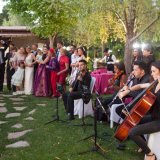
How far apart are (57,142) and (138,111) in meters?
1.99

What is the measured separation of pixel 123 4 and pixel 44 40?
837 inches

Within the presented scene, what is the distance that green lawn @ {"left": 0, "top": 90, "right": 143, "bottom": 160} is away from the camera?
5957mm

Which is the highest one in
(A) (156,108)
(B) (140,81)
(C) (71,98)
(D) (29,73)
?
(B) (140,81)

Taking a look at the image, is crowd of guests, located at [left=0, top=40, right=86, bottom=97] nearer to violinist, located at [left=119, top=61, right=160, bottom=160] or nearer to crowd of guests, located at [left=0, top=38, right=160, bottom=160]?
crowd of guests, located at [left=0, top=38, right=160, bottom=160]

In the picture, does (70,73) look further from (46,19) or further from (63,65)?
(46,19)

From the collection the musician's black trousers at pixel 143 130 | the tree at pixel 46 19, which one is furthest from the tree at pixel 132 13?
the musician's black trousers at pixel 143 130

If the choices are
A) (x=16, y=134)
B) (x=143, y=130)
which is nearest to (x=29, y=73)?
(x=16, y=134)

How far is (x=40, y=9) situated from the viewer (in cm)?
1898

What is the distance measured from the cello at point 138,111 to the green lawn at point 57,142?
54 centimetres

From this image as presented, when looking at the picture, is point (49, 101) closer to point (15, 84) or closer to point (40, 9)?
point (15, 84)

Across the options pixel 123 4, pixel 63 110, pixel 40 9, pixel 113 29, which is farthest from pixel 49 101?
pixel 113 29

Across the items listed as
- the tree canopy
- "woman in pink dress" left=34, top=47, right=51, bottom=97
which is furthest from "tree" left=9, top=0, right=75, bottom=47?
"woman in pink dress" left=34, top=47, right=51, bottom=97

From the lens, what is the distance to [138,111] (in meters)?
5.39

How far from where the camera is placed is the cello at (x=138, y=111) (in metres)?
5.29
